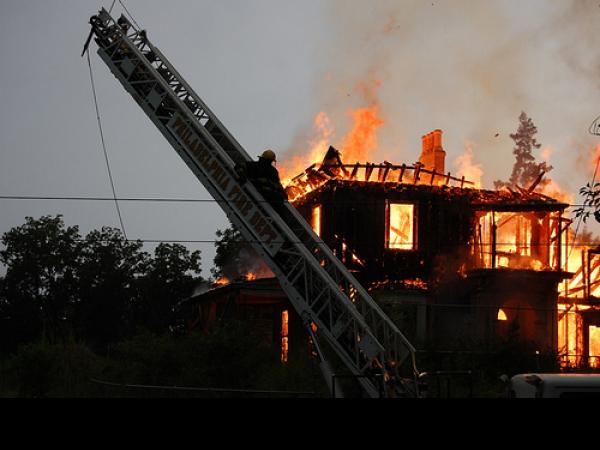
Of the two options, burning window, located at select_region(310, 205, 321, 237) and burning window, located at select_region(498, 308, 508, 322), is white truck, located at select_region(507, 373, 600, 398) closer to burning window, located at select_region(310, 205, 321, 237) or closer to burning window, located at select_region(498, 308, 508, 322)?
burning window, located at select_region(498, 308, 508, 322)

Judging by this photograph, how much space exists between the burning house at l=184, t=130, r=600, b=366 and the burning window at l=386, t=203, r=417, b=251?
0.04m

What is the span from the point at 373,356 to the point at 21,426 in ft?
41.9

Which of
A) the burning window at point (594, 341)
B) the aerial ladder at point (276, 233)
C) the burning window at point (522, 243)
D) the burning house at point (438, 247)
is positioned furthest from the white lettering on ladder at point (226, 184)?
the burning window at point (594, 341)

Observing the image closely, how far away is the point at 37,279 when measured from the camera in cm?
5909

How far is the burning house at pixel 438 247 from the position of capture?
102 ft

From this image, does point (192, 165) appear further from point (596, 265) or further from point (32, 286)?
point (32, 286)

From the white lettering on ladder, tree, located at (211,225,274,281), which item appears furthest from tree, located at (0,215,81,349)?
the white lettering on ladder

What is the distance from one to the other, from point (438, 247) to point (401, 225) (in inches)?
64.2

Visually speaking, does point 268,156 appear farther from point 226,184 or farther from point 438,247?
point 438,247

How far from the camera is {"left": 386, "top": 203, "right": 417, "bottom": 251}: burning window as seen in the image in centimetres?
3197

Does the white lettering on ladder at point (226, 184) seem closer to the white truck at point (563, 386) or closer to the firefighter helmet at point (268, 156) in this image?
the firefighter helmet at point (268, 156)

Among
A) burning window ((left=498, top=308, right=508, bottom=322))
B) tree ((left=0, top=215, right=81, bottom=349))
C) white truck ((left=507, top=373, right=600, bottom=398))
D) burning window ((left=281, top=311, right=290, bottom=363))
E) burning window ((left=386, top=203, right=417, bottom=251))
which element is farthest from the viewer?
tree ((left=0, top=215, right=81, bottom=349))

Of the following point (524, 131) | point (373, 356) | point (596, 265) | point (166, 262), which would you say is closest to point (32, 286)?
point (166, 262)

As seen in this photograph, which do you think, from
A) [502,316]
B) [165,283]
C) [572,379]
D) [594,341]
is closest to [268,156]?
[572,379]
